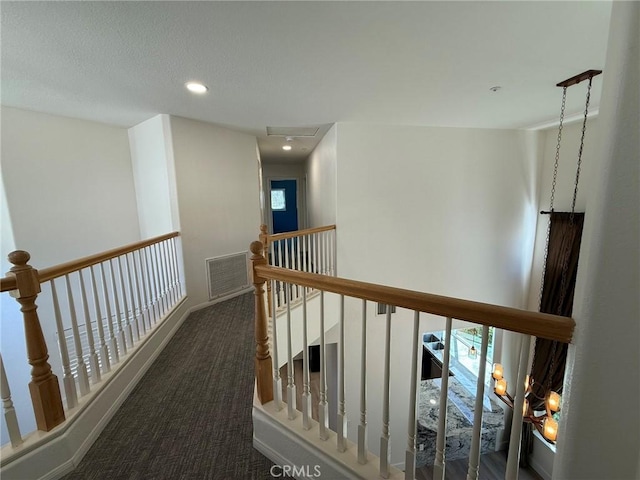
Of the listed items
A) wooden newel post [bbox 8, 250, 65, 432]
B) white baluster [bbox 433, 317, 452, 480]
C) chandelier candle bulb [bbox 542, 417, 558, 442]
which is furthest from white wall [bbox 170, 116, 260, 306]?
chandelier candle bulb [bbox 542, 417, 558, 442]

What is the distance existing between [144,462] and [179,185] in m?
2.71

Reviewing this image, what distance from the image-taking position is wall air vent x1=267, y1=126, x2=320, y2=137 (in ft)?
12.5

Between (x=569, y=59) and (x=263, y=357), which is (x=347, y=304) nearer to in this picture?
(x=263, y=357)

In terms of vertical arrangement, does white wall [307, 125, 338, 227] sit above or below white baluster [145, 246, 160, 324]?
above

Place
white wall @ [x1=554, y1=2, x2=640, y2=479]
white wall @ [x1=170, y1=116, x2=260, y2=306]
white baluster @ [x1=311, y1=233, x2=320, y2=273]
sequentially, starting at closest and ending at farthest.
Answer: white wall @ [x1=554, y1=2, x2=640, y2=479] → white wall @ [x1=170, y1=116, x2=260, y2=306] → white baluster @ [x1=311, y1=233, x2=320, y2=273]

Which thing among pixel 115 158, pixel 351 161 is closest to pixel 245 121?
pixel 351 161

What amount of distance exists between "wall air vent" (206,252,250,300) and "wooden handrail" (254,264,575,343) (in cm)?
281

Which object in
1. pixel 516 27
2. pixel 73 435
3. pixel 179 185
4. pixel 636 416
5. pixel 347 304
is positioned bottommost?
pixel 347 304

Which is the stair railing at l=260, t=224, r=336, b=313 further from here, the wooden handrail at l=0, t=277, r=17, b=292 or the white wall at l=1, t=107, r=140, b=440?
the white wall at l=1, t=107, r=140, b=440

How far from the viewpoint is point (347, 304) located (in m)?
3.81

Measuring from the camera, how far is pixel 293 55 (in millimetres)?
1857

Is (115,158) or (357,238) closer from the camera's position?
(115,158)

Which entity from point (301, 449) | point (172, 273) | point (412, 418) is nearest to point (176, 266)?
point (172, 273)

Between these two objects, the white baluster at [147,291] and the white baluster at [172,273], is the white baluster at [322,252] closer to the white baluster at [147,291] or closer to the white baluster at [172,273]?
the white baluster at [172,273]
